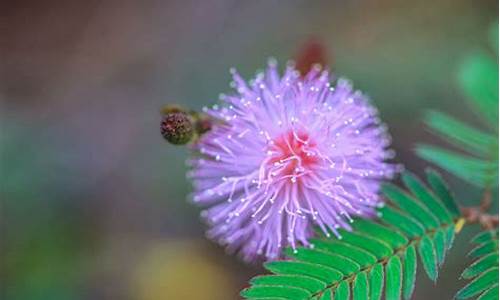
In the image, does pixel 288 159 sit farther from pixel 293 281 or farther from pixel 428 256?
pixel 428 256

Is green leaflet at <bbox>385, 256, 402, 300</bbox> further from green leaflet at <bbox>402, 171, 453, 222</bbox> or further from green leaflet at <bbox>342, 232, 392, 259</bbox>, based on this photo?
green leaflet at <bbox>402, 171, 453, 222</bbox>

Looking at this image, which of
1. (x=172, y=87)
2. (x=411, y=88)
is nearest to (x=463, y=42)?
(x=411, y=88)

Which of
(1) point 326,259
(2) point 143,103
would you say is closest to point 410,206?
(1) point 326,259

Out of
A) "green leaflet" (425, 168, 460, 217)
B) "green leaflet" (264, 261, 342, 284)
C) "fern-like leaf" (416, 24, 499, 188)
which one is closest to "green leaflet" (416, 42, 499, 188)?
"fern-like leaf" (416, 24, 499, 188)

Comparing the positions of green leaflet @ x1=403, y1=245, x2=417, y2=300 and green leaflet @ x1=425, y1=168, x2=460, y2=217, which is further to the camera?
green leaflet @ x1=425, y1=168, x2=460, y2=217

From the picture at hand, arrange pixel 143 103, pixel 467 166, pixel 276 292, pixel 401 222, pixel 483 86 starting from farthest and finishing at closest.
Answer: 1. pixel 143 103
2. pixel 483 86
3. pixel 467 166
4. pixel 401 222
5. pixel 276 292

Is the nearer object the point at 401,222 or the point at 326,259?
the point at 326,259

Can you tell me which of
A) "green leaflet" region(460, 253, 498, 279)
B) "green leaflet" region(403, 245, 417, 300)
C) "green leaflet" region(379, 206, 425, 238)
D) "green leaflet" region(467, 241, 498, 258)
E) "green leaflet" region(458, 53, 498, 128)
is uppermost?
"green leaflet" region(458, 53, 498, 128)

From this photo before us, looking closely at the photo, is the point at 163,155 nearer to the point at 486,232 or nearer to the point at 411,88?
the point at 411,88
